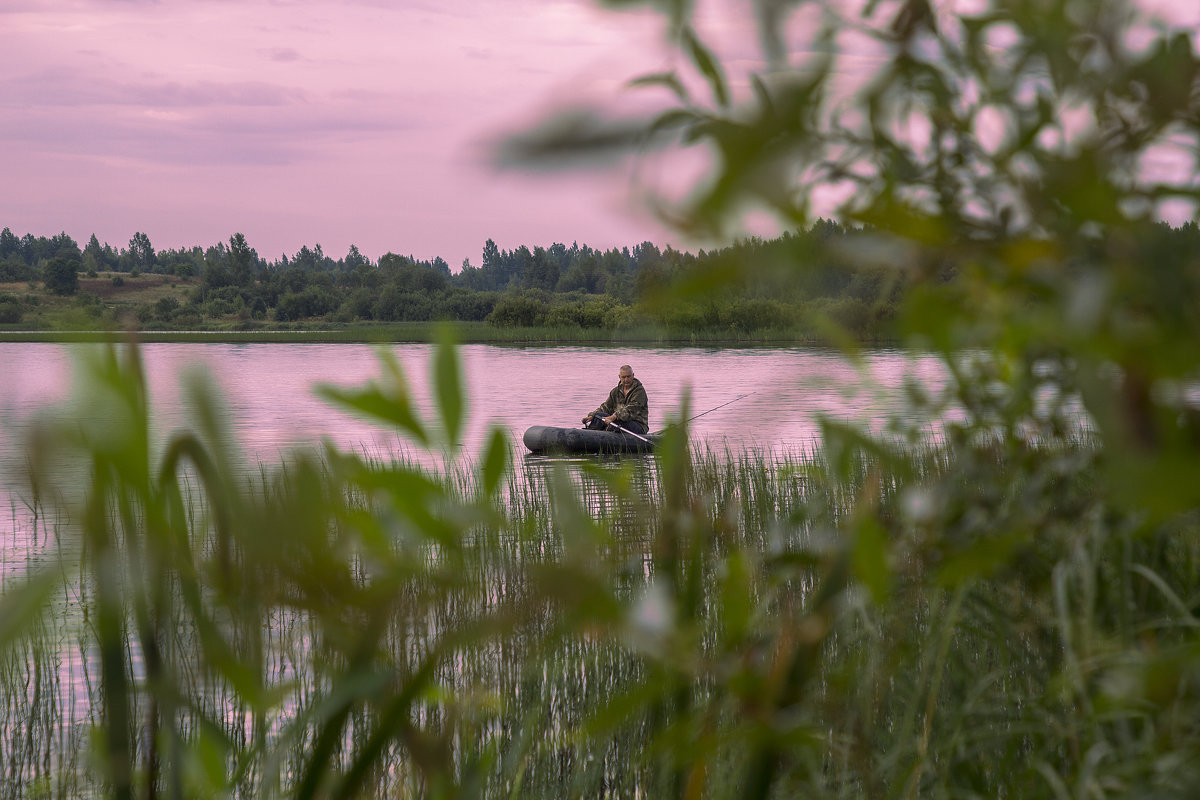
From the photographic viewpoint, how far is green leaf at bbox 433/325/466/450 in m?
0.50

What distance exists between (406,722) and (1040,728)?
1114 millimetres

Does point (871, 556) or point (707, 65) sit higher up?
point (707, 65)

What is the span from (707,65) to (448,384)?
23 centimetres

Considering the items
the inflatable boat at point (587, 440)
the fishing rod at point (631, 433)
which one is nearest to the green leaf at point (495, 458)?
the inflatable boat at point (587, 440)

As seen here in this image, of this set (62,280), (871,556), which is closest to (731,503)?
(871,556)

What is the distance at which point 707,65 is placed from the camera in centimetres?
56

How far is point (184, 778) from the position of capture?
3.04 ft

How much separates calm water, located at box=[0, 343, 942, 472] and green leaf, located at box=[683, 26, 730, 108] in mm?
150

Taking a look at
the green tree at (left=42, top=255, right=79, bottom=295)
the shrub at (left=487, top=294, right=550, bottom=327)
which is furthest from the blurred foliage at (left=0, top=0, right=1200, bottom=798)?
the shrub at (left=487, top=294, right=550, bottom=327)

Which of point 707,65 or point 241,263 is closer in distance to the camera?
point 707,65

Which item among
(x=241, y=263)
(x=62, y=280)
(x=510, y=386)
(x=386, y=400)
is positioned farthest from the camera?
(x=241, y=263)

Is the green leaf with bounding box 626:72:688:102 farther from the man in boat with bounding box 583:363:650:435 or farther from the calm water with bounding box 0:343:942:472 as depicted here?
the man in boat with bounding box 583:363:650:435

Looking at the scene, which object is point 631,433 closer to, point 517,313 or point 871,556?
point 871,556

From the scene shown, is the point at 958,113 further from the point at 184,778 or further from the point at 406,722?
the point at 184,778
